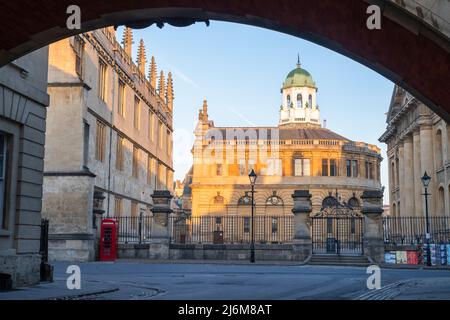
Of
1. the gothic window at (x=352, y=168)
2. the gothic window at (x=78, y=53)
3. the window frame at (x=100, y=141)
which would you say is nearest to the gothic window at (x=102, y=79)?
the window frame at (x=100, y=141)

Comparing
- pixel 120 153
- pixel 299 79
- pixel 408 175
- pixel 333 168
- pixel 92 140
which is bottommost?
pixel 408 175

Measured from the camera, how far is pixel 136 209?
4934 centimetres

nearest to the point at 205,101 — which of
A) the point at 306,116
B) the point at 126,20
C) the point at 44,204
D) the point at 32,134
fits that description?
the point at 306,116

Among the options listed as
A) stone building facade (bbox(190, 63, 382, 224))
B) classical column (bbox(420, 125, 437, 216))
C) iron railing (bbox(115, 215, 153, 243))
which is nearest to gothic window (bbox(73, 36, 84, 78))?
iron railing (bbox(115, 215, 153, 243))

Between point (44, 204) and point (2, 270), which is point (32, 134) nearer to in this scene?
point (2, 270)

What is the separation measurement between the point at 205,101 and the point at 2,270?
8645 cm

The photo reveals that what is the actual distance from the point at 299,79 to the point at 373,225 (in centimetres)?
9047

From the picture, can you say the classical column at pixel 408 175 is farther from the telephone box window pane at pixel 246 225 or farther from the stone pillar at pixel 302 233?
the telephone box window pane at pixel 246 225

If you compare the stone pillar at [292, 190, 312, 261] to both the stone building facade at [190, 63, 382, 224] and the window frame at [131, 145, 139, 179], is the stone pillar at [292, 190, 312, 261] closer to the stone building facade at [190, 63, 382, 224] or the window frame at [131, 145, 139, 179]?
the window frame at [131, 145, 139, 179]

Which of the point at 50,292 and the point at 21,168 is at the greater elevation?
the point at 21,168

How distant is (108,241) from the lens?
109ft

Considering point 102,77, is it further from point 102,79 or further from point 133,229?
point 133,229

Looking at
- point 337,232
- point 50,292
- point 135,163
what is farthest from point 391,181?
point 50,292

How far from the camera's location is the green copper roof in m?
118
